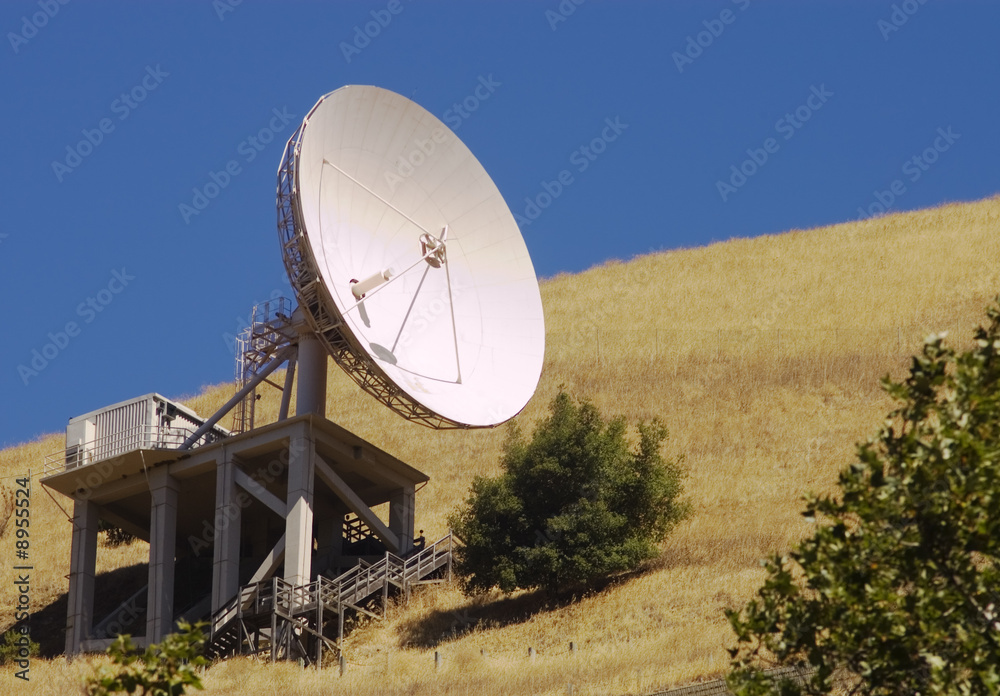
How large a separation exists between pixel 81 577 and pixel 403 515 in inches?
440

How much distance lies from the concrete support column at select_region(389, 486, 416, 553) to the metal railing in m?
6.55

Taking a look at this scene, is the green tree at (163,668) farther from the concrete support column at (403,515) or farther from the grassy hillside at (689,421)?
the concrete support column at (403,515)

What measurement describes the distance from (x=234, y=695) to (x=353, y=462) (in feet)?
40.6

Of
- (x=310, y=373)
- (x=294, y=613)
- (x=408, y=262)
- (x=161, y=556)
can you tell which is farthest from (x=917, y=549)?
(x=161, y=556)

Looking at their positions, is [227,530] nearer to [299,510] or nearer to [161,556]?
[161,556]

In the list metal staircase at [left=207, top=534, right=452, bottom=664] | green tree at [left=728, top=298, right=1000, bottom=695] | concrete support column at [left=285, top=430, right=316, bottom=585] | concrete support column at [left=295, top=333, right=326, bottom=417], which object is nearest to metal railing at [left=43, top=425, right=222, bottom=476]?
concrete support column at [left=295, top=333, right=326, bottom=417]

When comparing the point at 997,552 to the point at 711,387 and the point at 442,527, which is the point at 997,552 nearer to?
the point at 442,527

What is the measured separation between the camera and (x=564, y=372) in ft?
235

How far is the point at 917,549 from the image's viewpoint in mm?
17125

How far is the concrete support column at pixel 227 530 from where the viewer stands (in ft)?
141

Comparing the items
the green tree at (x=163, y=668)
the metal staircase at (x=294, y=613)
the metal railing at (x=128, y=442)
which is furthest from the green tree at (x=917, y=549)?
the metal railing at (x=128, y=442)

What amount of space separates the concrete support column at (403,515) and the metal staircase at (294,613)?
2.04m

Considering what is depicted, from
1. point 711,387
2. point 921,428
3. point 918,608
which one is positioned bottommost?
point 918,608

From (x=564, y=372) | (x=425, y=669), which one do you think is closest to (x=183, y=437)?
(x=425, y=669)
